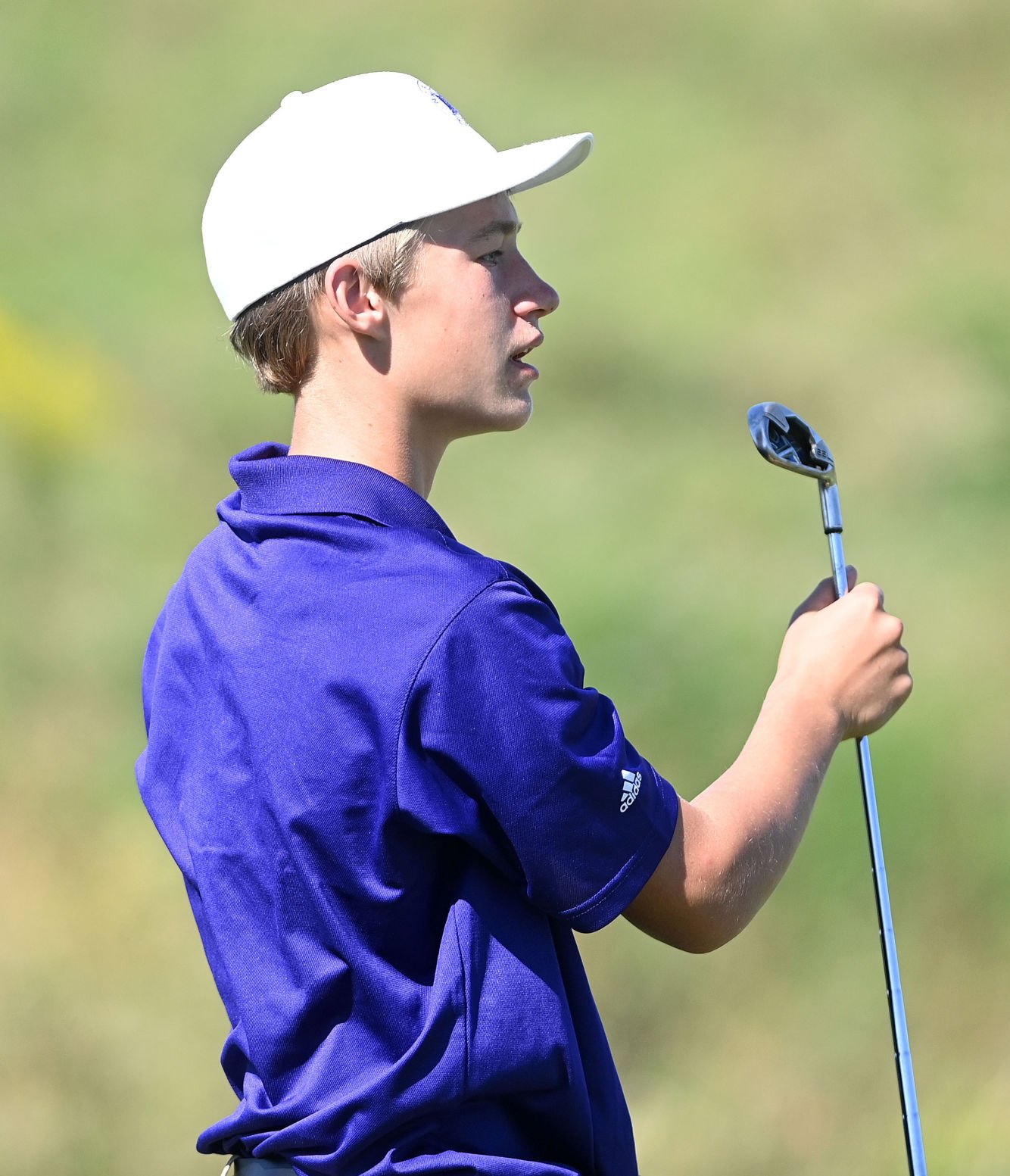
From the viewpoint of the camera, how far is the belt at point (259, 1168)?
4.27ft

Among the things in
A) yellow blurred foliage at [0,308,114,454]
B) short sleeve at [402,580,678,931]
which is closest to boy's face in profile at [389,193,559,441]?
short sleeve at [402,580,678,931]

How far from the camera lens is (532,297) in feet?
4.66

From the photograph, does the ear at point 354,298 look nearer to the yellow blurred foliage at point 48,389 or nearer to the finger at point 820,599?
the finger at point 820,599

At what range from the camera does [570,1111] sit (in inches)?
49.8

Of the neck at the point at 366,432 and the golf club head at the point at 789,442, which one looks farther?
the golf club head at the point at 789,442

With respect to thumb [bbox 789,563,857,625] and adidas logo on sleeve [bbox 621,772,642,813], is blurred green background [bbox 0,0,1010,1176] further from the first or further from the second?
adidas logo on sleeve [bbox 621,772,642,813]

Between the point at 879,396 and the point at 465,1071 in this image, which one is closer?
the point at 465,1071

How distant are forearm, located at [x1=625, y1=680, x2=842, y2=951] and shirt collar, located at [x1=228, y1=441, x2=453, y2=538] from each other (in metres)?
0.32

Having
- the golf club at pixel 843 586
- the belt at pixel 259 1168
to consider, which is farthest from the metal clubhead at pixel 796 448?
the belt at pixel 259 1168

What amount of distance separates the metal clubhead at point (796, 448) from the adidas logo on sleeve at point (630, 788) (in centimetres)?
49

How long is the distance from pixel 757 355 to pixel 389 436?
12.8 feet

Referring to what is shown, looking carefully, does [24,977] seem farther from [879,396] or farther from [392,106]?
[879,396]

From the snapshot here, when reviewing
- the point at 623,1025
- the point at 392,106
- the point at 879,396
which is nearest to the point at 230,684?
the point at 392,106

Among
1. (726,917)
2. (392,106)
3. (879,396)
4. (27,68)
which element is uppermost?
(27,68)
